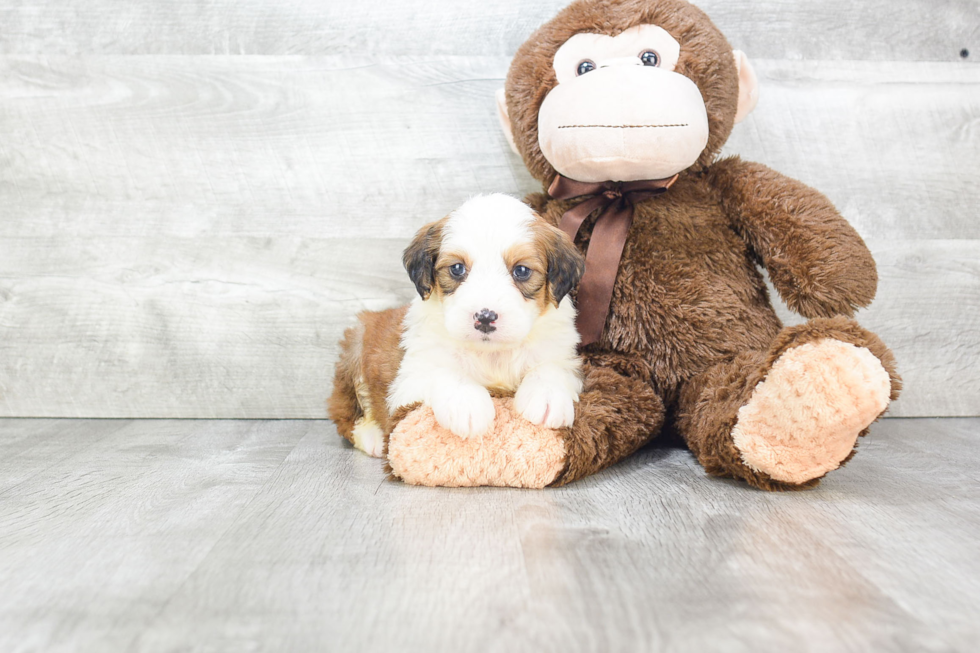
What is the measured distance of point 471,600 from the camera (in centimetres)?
89

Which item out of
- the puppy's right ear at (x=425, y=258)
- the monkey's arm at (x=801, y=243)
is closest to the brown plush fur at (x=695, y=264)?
the monkey's arm at (x=801, y=243)

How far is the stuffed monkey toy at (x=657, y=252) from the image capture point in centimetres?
133

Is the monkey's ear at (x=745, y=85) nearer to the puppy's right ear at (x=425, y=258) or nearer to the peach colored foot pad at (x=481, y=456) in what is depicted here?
the puppy's right ear at (x=425, y=258)

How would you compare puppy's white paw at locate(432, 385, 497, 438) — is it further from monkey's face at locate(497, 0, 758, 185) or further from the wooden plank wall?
the wooden plank wall

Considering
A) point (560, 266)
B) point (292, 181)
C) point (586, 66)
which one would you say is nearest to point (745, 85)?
point (586, 66)

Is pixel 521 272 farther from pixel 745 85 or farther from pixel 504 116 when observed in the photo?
pixel 745 85

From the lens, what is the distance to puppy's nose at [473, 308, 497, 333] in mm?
1265

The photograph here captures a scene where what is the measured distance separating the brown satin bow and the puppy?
59 mm

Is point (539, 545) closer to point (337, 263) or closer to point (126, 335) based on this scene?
point (337, 263)

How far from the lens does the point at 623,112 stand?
1.44 m

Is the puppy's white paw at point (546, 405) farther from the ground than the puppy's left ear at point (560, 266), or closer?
closer

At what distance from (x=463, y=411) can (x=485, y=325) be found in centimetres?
16

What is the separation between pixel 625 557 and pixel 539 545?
0.12 metres

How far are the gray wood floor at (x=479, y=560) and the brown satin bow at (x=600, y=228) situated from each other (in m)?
0.32
